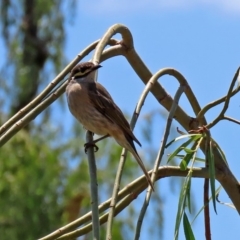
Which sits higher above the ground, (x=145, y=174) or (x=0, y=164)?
(x=0, y=164)

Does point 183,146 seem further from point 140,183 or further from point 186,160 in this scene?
point 140,183

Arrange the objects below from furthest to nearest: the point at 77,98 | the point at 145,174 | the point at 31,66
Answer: the point at 31,66 → the point at 77,98 → the point at 145,174

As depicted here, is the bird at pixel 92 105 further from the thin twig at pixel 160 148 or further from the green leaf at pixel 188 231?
the green leaf at pixel 188 231

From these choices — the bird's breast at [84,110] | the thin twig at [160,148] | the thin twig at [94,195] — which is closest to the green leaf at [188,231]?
the thin twig at [160,148]

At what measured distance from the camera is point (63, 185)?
9.57 meters

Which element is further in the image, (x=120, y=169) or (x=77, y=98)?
(x=77, y=98)

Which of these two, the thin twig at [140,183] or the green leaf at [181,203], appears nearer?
the green leaf at [181,203]

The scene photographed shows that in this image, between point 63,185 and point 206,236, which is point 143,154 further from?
point 206,236

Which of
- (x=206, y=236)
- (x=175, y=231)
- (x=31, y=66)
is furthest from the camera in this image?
(x=31, y=66)

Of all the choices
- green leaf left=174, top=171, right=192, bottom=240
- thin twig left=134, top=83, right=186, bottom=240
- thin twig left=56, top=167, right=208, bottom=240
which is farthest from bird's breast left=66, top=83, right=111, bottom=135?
green leaf left=174, top=171, right=192, bottom=240

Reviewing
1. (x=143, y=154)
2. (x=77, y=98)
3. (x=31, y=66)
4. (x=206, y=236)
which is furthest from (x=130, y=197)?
(x=31, y=66)

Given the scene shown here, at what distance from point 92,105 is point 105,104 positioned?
0.07m

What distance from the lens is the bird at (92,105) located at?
3.71 meters

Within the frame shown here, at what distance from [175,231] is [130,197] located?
1.56 ft
